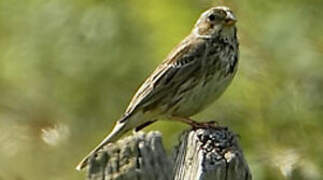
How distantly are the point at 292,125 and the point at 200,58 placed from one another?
0.79 m

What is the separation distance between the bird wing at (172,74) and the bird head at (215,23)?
68 millimetres

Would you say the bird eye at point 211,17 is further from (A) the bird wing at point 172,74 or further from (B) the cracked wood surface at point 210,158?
(B) the cracked wood surface at point 210,158

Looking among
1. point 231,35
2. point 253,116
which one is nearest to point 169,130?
point 253,116

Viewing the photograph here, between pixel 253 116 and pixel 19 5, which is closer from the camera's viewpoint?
pixel 253 116

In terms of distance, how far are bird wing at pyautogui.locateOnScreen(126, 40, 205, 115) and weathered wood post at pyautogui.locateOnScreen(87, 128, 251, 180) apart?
1339mm

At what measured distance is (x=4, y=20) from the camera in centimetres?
876

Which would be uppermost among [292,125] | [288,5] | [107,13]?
[107,13]

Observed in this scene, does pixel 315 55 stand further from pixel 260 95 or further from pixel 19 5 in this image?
pixel 19 5

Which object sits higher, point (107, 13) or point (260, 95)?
point (107, 13)

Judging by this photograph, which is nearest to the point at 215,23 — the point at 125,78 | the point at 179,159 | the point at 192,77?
the point at 192,77

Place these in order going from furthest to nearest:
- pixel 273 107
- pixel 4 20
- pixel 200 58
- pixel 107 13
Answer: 1. pixel 4 20
2. pixel 107 13
3. pixel 273 107
4. pixel 200 58

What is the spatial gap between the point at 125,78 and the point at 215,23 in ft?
4.08

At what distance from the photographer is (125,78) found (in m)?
8.22

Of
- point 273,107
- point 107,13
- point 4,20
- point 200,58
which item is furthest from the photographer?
point 4,20
